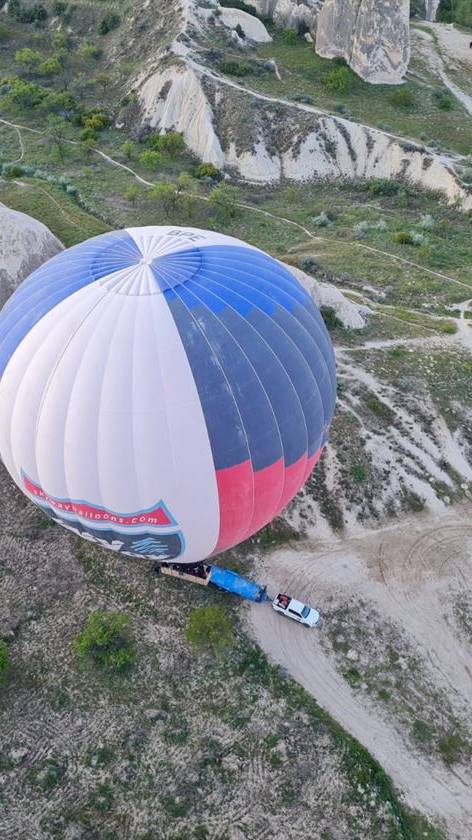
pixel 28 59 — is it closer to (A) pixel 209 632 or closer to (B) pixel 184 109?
(B) pixel 184 109

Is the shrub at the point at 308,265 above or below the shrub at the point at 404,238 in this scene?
below

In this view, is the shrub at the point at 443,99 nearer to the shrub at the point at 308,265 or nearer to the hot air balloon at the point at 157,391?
the shrub at the point at 308,265

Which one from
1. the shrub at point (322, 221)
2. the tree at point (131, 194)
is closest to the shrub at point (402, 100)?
the shrub at point (322, 221)

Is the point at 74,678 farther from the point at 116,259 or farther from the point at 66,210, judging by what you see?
the point at 66,210

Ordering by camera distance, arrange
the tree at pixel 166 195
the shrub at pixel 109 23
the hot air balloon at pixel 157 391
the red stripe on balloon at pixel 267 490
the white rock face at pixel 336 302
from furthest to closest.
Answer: the shrub at pixel 109 23, the tree at pixel 166 195, the white rock face at pixel 336 302, the red stripe on balloon at pixel 267 490, the hot air balloon at pixel 157 391

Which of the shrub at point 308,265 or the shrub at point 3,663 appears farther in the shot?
the shrub at point 308,265

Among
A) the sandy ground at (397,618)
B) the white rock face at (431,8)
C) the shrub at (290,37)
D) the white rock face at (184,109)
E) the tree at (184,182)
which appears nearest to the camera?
the sandy ground at (397,618)

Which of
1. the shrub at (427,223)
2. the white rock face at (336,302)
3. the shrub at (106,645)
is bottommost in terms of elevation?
the shrub at (106,645)
